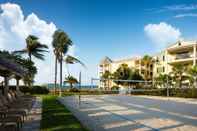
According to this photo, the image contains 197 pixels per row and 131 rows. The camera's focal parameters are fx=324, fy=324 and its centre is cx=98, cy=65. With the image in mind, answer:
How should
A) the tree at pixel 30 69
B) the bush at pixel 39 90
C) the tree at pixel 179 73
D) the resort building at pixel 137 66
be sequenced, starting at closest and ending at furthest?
the tree at pixel 30 69, the bush at pixel 39 90, the tree at pixel 179 73, the resort building at pixel 137 66

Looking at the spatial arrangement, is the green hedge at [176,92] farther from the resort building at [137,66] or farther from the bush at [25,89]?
the resort building at [137,66]

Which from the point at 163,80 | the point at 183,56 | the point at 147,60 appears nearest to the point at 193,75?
the point at 163,80

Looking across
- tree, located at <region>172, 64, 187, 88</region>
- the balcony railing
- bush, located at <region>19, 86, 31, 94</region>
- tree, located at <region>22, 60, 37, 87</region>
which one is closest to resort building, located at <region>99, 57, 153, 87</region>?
the balcony railing

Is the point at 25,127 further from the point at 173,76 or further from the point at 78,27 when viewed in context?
the point at 173,76

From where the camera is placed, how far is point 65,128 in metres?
9.88

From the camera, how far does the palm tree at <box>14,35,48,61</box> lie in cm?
4412

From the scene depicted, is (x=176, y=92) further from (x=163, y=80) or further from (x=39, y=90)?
(x=39, y=90)

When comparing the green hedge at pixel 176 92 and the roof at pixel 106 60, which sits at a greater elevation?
the roof at pixel 106 60

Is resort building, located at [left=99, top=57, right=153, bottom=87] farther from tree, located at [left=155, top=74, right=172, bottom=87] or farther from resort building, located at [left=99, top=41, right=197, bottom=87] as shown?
tree, located at [left=155, top=74, right=172, bottom=87]

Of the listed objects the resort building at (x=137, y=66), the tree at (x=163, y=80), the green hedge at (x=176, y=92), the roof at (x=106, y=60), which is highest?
the roof at (x=106, y=60)

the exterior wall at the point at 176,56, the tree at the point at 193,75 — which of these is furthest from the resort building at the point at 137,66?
the tree at the point at 193,75

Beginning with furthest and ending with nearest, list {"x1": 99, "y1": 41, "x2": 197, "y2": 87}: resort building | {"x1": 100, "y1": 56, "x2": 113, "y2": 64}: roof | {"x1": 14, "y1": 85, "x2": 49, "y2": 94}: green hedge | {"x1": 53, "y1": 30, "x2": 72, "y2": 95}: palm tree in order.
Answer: {"x1": 100, "y1": 56, "x2": 113, "y2": 64}: roof
{"x1": 99, "y1": 41, "x2": 197, "y2": 87}: resort building
{"x1": 53, "y1": 30, "x2": 72, "y2": 95}: palm tree
{"x1": 14, "y1": 85, "x2": 49, "y2": 94}: green hedge

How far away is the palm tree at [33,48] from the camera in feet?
145

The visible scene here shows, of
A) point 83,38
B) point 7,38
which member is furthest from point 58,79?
point 7,38
